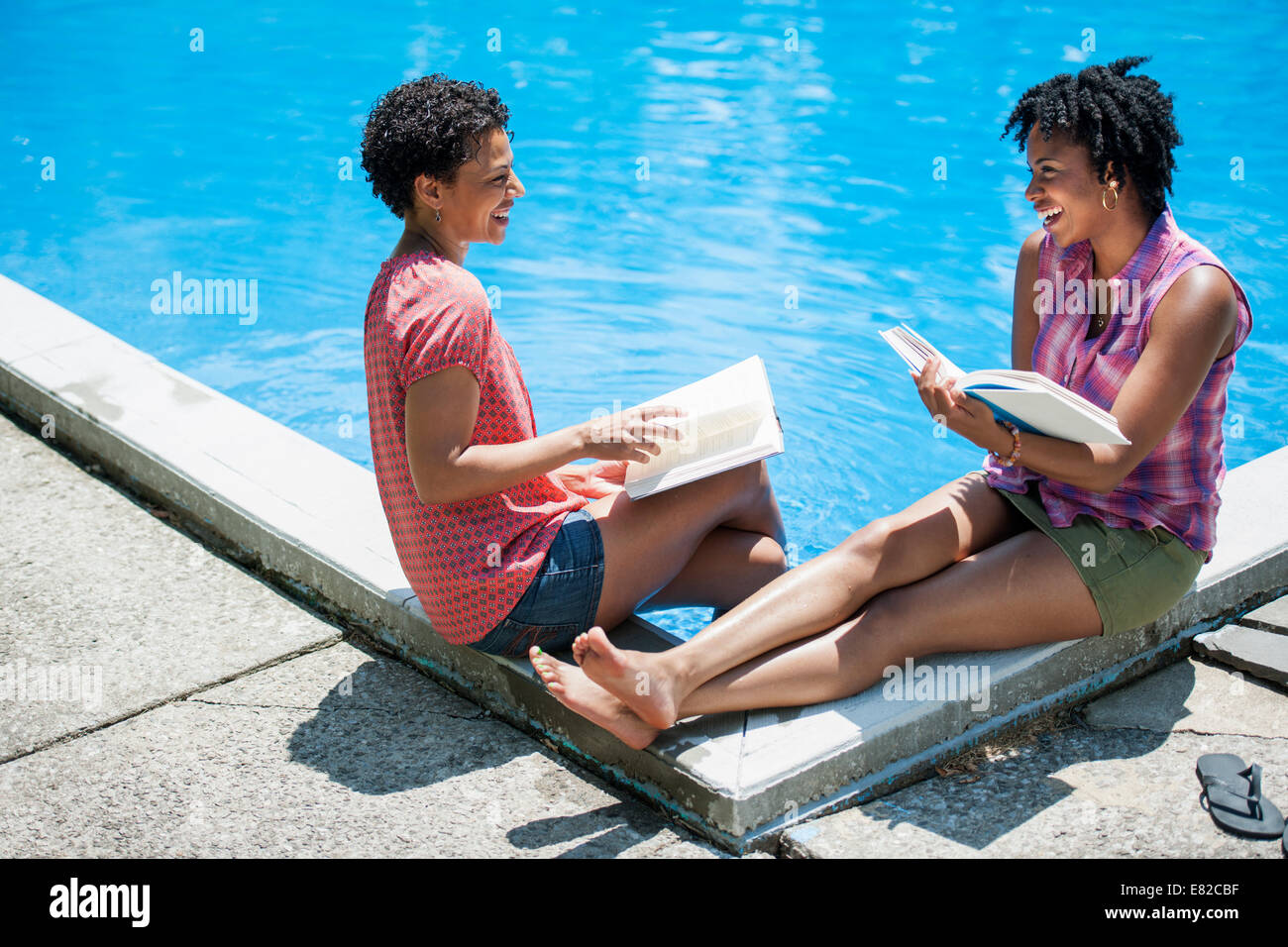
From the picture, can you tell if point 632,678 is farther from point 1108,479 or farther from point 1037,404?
point 1108,479

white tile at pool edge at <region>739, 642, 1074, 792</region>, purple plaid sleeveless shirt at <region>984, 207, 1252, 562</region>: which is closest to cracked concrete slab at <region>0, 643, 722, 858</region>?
white tile at pool edge at <region>739, 642, 1074, 792</region>

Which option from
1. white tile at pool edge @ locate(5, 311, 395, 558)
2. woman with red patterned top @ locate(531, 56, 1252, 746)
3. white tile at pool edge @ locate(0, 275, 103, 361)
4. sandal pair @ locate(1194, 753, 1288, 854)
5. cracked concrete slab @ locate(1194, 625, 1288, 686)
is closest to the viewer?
sandal pair @ locate(1194, 753, 1288, 854)

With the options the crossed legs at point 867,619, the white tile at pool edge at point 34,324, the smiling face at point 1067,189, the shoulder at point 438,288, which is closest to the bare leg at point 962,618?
the crossed legs at point 867,619

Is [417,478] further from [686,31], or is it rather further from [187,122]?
[686,31]

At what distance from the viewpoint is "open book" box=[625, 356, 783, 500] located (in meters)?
2.76

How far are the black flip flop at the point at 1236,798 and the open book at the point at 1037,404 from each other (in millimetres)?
700

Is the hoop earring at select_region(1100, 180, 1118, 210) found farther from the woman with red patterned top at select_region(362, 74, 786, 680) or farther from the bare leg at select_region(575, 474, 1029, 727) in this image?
the woman with red patterned top at select_region(362, 74, 786, 680)

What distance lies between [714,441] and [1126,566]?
0.95 meters

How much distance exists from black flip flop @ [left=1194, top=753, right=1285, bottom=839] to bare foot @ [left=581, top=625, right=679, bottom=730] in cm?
109

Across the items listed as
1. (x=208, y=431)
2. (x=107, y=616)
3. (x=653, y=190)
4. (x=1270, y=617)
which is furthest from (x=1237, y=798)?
(x=653, y=190)

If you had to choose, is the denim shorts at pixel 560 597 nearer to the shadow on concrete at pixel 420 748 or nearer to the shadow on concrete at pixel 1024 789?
the shadow on concrete at pixel 420 748
